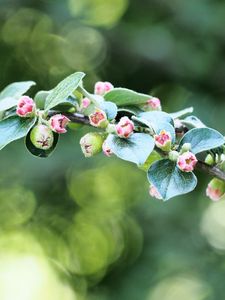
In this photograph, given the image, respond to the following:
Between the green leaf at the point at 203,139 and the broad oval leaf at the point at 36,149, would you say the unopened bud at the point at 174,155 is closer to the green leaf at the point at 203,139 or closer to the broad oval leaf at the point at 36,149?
the green leaf at the point at 203,139


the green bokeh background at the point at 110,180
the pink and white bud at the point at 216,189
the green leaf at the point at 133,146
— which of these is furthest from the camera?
the green bokeh background at the point at 110,180

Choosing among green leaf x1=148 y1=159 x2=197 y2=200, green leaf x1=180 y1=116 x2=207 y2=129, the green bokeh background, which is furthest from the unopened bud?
the green bokeh background

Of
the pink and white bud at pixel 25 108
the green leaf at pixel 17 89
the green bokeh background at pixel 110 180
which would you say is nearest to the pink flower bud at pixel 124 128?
the pink and white bud at pixel 25 108

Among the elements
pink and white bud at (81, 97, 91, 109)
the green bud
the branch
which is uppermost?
the green bud

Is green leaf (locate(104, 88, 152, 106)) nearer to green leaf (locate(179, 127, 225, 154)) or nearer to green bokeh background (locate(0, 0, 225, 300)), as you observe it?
green leaf (locate(179, 127, 225, 154))

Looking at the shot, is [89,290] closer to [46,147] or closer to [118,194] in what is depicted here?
[118,194]

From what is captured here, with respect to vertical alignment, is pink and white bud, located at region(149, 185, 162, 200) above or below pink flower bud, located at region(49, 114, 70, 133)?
below

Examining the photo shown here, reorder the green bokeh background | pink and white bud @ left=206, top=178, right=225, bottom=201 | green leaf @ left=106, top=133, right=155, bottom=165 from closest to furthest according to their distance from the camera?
1. green leaf @ left=106, top=133, right=155, bottom=165
2. pink and white bud @ left=206, top=178, right=225, bottom=201
3. the green bokeh background
